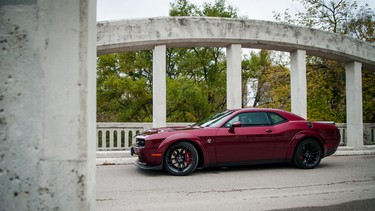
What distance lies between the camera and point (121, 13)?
32906 mm

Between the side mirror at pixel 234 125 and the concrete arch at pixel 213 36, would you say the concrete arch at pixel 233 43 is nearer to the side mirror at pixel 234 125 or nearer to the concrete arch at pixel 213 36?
the concrete arch at pixel 213 36

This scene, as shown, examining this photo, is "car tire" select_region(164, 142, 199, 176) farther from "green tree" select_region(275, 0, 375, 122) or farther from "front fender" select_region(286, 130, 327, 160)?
"green tree" select_region(275, 0, 375, 122)

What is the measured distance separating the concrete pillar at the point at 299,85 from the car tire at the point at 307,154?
3.58 meters

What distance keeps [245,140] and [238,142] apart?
7.3 inches

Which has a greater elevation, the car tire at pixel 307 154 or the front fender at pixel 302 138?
the front fender at pixel 302 138

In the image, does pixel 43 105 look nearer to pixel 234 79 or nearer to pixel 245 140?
pixel 245 140

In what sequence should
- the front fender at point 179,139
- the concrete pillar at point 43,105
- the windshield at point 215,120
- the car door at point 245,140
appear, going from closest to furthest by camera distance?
the concrete pillar at point 43,105, the front fender at point 179,139, the car door at point 245,140, the windshield at point 215,120

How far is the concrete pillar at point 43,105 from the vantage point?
89.3 inches

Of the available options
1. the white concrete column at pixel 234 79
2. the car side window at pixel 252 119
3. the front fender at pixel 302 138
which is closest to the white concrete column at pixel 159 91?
the white concrete column at pixel 234 79

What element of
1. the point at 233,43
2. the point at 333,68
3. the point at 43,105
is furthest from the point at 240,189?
the point at 333,68

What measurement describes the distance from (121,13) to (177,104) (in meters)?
14.5

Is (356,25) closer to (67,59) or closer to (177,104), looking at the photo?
(177,104)

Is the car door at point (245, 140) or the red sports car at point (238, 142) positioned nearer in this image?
the red sports car at point (238, 142)

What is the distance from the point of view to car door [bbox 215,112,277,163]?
745cm
